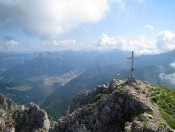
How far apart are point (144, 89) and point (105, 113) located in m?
12.4

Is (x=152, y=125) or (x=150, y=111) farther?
(x=150, y=111)

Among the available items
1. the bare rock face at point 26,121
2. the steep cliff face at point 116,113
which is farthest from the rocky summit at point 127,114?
the bare rock face at point 26,121

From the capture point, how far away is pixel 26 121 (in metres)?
127

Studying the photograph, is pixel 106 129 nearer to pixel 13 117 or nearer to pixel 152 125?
pixel 152 125

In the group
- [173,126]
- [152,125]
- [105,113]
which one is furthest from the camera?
[105,113]

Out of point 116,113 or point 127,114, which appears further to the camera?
point 116,113

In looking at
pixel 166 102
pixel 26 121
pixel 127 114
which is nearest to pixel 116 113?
pixel 127 114

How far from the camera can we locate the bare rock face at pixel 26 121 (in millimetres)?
121312

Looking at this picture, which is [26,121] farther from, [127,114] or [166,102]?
[166,102]

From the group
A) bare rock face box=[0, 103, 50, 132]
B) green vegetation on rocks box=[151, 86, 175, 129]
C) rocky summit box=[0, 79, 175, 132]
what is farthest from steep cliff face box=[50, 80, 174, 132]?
bare rock face box=[0, 103, 50, 132]

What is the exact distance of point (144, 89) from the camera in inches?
2768

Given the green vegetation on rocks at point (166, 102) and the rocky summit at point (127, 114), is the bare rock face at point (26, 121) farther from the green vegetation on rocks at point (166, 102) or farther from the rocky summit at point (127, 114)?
the green vegetation on rocks at point (166, 102)

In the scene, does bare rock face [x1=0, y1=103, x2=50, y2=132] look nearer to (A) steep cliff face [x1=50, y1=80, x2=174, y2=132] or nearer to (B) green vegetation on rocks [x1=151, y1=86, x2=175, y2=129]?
Result: (A) steep cliff face [x1=50, y1=80, x2=174, y2=132]

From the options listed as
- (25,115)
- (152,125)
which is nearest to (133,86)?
(152,125)
